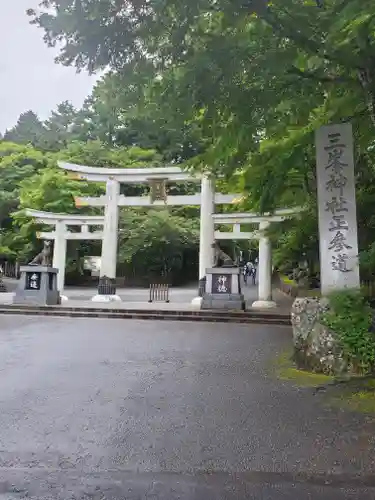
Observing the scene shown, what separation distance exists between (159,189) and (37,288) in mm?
6389

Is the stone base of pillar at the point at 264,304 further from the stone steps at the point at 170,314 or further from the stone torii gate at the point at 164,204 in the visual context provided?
the stone steps at the point at 170,314

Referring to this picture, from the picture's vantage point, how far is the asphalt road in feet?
8.98

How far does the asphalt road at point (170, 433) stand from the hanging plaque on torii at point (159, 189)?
11.9 m

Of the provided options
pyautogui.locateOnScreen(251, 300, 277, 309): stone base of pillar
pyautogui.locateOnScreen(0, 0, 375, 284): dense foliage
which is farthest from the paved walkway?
pyautogui.locateOnScreen(0, 0, 375, 284): dense foliage

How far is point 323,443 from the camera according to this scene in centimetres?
340

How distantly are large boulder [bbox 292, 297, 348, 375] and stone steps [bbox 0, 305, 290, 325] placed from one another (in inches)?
258

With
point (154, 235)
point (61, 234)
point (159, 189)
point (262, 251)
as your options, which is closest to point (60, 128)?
point (154, 235)

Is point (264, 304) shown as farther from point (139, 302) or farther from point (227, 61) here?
point (227, 61)

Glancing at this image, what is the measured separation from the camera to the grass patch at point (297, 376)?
531 cm

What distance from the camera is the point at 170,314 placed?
525 inches

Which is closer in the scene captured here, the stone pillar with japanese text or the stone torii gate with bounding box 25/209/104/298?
the stone pillar with japanese text

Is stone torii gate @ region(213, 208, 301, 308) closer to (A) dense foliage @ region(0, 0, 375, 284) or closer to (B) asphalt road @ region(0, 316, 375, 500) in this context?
(A) dense foliage @ region(0, 0, 375, 284)

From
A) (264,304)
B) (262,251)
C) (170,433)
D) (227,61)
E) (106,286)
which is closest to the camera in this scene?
(170,433)

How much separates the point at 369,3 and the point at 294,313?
4.17m
